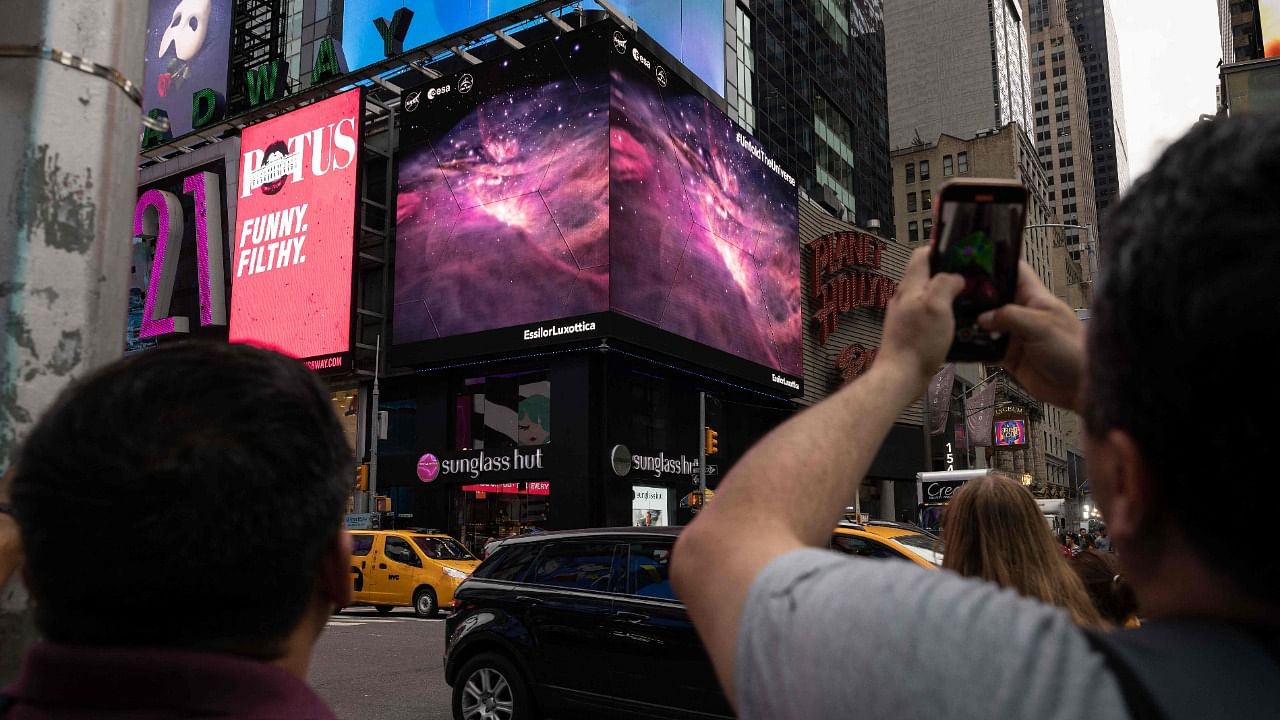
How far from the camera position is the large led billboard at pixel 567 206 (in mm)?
29016

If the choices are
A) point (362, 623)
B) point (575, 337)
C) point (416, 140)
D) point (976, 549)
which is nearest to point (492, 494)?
point (575, 337)

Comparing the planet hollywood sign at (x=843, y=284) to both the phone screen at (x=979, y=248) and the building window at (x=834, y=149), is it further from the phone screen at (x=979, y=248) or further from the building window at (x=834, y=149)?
the phone screen at (x=979, y=248)

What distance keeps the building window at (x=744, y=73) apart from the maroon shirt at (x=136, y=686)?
40691 millimetres

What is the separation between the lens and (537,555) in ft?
26.5

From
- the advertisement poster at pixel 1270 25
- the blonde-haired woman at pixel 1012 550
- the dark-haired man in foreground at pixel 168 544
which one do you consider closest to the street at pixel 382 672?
the blonde-haired woman at pixel 1012 550

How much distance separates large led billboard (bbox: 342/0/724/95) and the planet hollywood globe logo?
16958mm

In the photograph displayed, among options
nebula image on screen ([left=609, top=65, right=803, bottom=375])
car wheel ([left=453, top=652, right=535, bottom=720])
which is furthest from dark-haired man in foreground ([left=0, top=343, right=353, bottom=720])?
nebula image on screen ([left=609, top=65, right=803, bottom=375])

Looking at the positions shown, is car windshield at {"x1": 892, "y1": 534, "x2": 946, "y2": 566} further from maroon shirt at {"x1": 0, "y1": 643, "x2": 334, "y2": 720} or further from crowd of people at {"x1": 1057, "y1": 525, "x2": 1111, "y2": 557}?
maroon shirt at {"x1": 0, "y1": 643, "x2": 334, "y2": 720}

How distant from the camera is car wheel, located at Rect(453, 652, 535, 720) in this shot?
7.55 m

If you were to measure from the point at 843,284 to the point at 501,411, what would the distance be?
17.7m

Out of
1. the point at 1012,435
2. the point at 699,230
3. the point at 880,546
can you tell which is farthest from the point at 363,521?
the point at 1012,435

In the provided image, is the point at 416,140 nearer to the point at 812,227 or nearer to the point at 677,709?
the point at 812,227

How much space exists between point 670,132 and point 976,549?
29570 millimetres

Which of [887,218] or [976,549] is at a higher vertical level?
[887,218]
